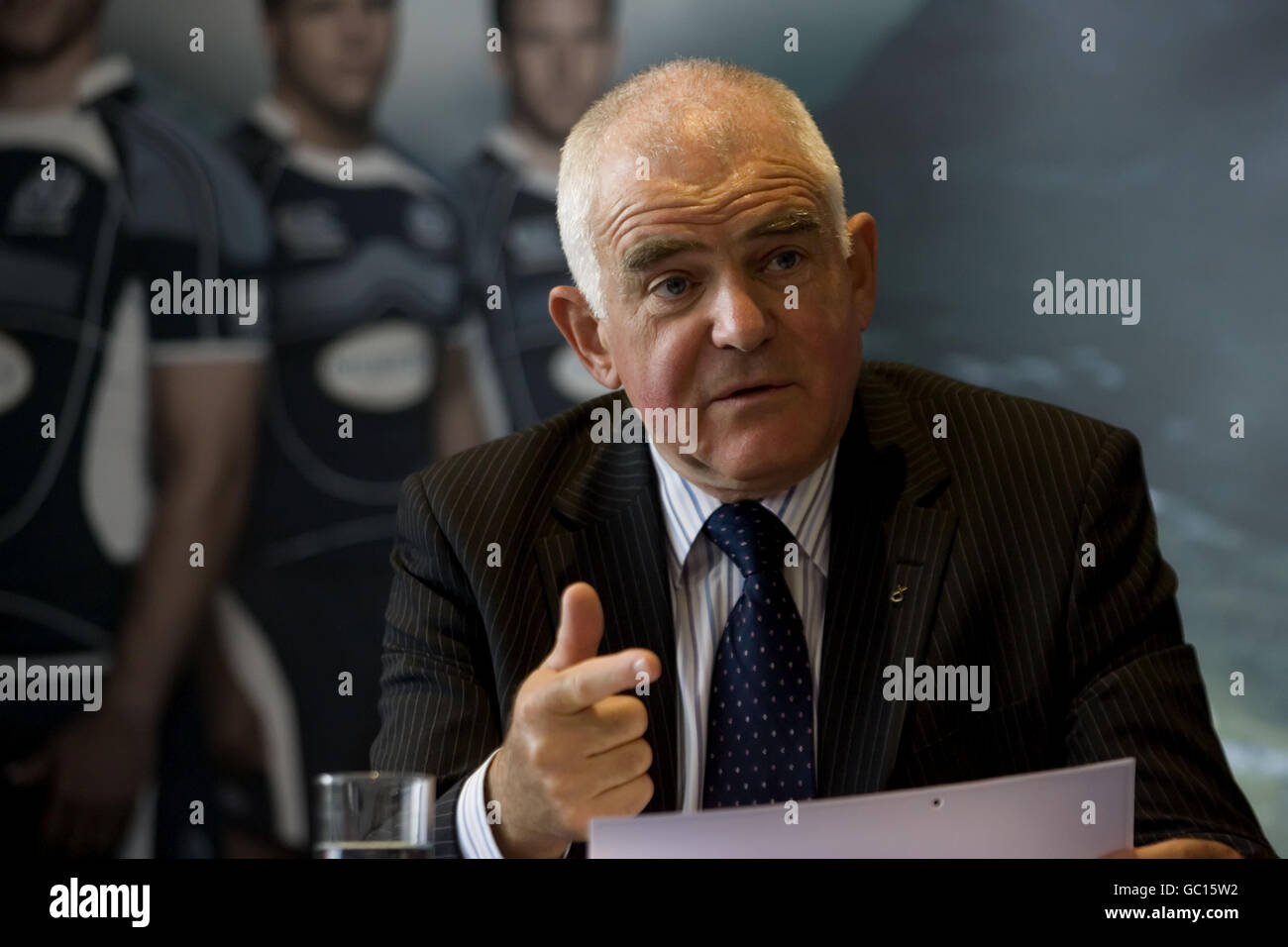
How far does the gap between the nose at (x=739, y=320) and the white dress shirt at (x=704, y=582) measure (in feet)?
0.91

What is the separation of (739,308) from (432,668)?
720mm

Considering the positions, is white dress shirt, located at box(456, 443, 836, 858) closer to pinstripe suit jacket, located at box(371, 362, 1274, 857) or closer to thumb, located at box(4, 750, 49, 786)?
pinstripe suit jacket, located at box(371, 362, 1274, 857)

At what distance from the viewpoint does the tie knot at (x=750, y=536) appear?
2.15 meters

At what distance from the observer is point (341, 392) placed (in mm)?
3945

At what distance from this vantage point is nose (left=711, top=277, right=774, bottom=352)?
2068 millimetres

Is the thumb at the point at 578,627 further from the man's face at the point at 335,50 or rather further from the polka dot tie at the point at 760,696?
the man's face at the point at 335,50

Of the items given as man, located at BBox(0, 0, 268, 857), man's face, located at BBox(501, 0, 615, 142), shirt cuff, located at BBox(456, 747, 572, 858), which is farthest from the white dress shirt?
man, located at BBox(0, 0, 268, 857)

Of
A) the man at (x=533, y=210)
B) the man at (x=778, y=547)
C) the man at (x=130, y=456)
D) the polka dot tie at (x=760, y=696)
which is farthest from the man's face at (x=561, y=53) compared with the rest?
the polka dot tie at (x=760, y=696)

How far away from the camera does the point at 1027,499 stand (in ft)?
7.14
